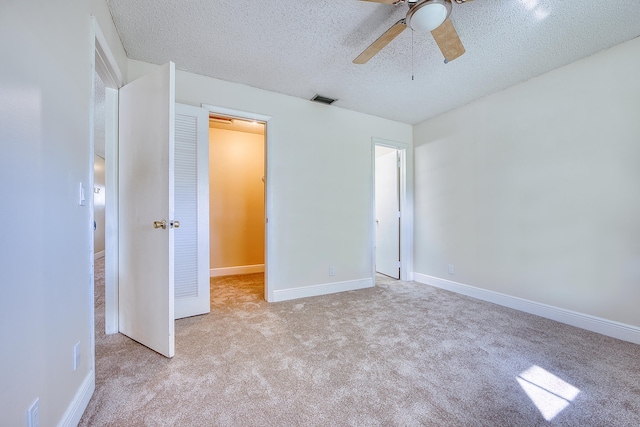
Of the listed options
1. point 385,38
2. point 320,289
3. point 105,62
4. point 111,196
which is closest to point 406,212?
point 320,289

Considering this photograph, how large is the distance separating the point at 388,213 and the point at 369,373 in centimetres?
297

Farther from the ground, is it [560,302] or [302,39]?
[302,39]

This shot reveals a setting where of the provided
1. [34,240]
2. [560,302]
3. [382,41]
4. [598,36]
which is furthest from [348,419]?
[598,36]

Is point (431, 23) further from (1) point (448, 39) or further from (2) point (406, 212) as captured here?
(2) point (406, 212)

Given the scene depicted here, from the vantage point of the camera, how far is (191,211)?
262cm

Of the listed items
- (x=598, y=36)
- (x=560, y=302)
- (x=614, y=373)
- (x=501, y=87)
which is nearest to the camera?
(x=614, y=373)

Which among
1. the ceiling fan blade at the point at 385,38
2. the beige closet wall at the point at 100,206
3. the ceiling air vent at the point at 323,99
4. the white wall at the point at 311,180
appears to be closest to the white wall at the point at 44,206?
the white wall at the point at 311,180

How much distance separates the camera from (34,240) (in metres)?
0.95

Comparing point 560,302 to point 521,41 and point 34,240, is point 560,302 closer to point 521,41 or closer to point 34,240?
point 521,41

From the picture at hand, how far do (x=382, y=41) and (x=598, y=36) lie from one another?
71.1 inches

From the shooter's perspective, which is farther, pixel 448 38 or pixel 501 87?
pixel 501 87

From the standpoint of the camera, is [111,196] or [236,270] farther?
[236,270]

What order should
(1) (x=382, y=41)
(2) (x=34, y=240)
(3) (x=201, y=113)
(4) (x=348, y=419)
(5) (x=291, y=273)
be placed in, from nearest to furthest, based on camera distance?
(2) (x=34, y=240), (4) (x=348, y=419), (1) (x=382, y=41), (3) (x=201, y=113), (5) (x=291, y=273)

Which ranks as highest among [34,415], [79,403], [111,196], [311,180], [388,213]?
[311,180]
